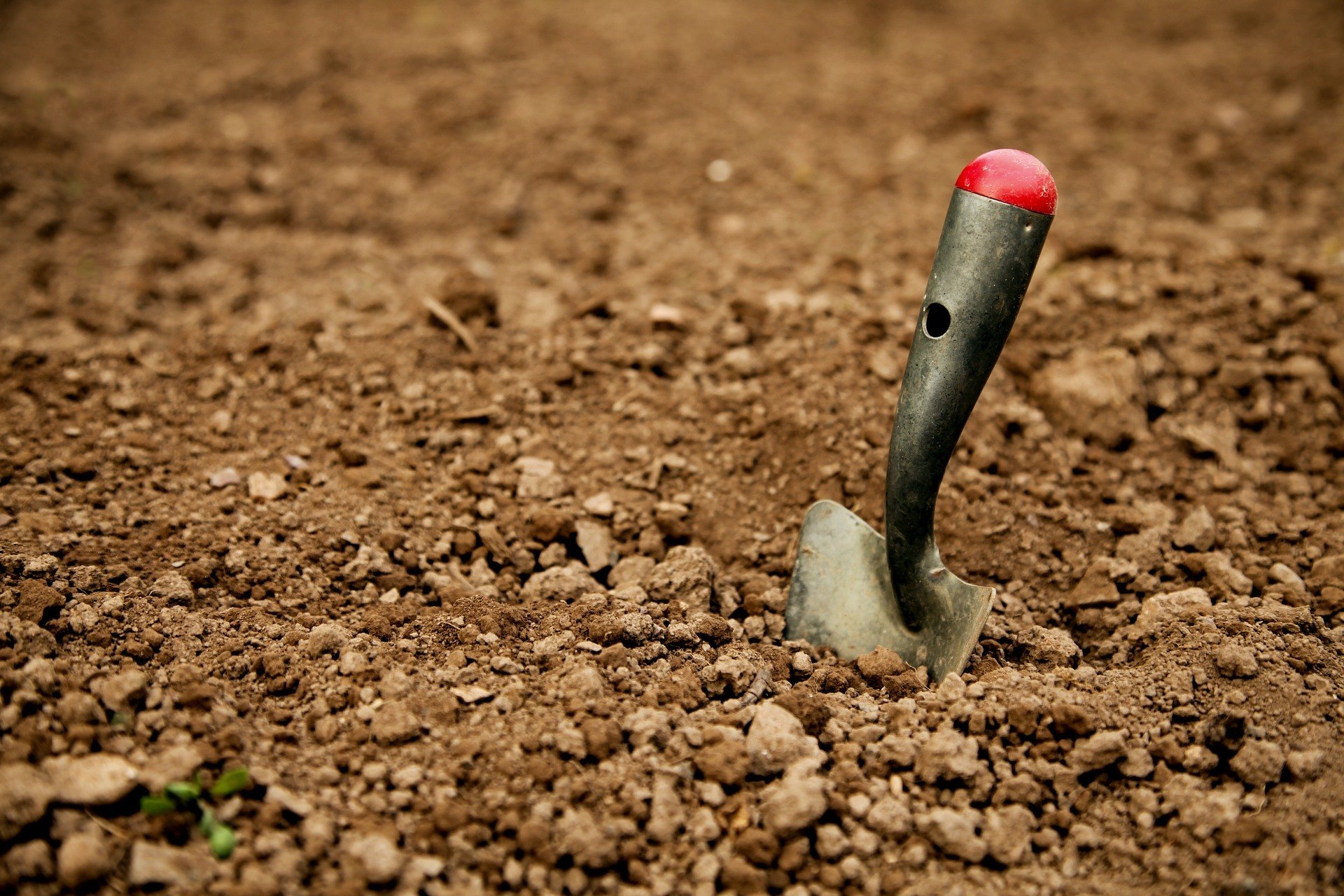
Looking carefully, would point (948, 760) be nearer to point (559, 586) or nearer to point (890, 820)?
point (890, 820)

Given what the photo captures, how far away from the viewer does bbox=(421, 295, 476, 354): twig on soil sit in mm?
2455

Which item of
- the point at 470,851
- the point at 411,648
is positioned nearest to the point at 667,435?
the point at 411,648

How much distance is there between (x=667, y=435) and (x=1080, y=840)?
117 centimetres

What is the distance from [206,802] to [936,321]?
1.38m

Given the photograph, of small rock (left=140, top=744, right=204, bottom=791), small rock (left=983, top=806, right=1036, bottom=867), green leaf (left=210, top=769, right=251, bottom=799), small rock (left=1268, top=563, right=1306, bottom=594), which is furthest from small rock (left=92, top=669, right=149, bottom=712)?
small rock (left=1268, top=563, right=1306, bottom=594)

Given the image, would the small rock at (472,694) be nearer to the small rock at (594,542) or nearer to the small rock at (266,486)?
the small rock at (594,542)

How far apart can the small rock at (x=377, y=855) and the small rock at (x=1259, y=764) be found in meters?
1.29

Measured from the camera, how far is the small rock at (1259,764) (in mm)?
1445

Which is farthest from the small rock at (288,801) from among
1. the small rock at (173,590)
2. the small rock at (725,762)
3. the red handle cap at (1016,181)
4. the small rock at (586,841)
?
the red handle cap at (1016,181)

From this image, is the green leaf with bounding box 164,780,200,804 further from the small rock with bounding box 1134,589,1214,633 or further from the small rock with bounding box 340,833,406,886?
the small rock with bounding box 1134,589,1214,633

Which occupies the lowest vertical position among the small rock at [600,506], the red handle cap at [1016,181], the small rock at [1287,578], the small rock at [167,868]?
the small rock at [167,868]

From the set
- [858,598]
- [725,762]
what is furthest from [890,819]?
[858,598]

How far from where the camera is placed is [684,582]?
5.99 ft

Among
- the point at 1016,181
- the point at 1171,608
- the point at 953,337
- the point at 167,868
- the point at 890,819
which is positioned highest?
the point at 1016,181
